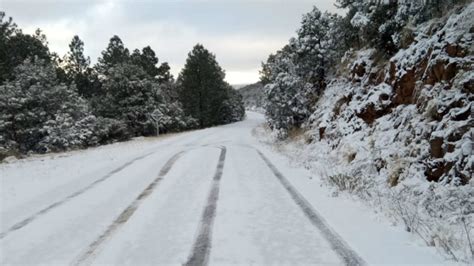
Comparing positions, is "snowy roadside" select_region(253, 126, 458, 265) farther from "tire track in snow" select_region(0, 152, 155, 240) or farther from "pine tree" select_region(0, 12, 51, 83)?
"pine tree" select_region(0, 12, 51, 83)

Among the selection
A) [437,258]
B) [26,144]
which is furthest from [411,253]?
[26,144]

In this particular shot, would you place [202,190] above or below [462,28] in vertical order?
below

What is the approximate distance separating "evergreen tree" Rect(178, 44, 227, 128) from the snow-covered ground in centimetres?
4490

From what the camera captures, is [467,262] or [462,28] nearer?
[467,262]

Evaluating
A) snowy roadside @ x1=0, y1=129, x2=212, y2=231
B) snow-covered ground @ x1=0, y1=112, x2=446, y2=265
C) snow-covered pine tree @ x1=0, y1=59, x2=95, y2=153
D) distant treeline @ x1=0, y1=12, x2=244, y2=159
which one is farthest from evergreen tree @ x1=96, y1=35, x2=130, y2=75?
snow-covered ground @ x1=0, y1=112, x2=446, y2=265

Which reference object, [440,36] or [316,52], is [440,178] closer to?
[440,36]

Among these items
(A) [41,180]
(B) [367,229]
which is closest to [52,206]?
(A) [41,180]

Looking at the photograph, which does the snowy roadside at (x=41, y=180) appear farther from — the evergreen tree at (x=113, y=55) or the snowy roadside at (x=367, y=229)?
the evergreen tree at (x=113, y=55)

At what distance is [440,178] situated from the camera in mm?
9234

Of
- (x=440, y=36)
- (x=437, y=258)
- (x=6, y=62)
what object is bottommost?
(x=437, y=258)

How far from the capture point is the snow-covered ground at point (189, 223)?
19.3 ft

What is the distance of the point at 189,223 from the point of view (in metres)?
7.43

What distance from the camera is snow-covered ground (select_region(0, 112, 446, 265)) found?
589 centimetres

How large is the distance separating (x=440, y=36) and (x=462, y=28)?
2.82ft
